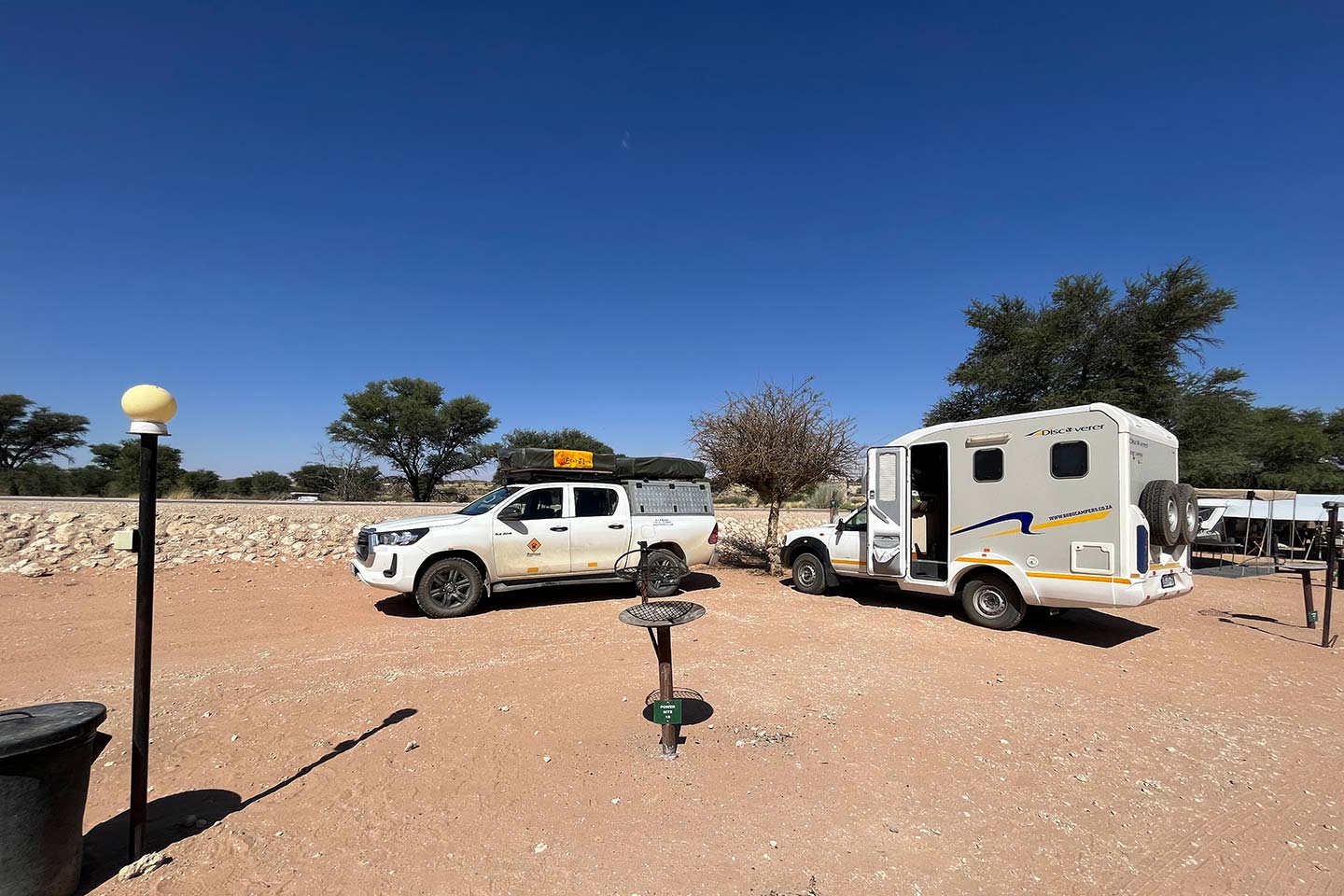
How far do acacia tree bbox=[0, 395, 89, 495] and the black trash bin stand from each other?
Answer: 1934 inches

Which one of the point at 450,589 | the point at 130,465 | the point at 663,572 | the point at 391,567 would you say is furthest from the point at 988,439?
the point at 130,465

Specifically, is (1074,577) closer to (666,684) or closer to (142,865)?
(666,684)

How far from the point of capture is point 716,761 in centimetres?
401

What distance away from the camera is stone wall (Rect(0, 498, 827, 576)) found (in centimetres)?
1095

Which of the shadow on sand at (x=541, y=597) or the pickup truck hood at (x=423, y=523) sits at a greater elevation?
the pickup truck hood at (x=423, y=523)

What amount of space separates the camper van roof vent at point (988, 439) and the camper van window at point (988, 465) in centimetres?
10

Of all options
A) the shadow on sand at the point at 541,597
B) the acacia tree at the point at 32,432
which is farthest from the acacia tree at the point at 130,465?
the shadow on sand at the point at 541,597

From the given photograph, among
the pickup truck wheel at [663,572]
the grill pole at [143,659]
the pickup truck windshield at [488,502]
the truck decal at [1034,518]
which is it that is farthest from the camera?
the pickup truck wheel at [663,572]

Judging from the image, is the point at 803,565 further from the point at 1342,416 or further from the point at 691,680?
the point at 1342,416

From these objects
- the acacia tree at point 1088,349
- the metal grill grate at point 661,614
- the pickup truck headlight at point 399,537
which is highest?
the acacia tree at point 1088,349

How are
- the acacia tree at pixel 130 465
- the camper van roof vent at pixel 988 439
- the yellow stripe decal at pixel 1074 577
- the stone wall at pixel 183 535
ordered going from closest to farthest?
1. the yellow stripe decal at pixel 1074 577
2. the camper van roof vent at pixel 988 439
3. the stone wall at pixel 183 535
4. the acacia tree at pixel 130 465

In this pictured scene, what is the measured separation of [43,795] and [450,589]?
5.95m

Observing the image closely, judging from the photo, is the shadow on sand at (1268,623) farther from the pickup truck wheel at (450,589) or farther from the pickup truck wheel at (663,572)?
the pickup truck wheel at (450,589)

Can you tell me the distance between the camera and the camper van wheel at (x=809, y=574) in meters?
10.5
